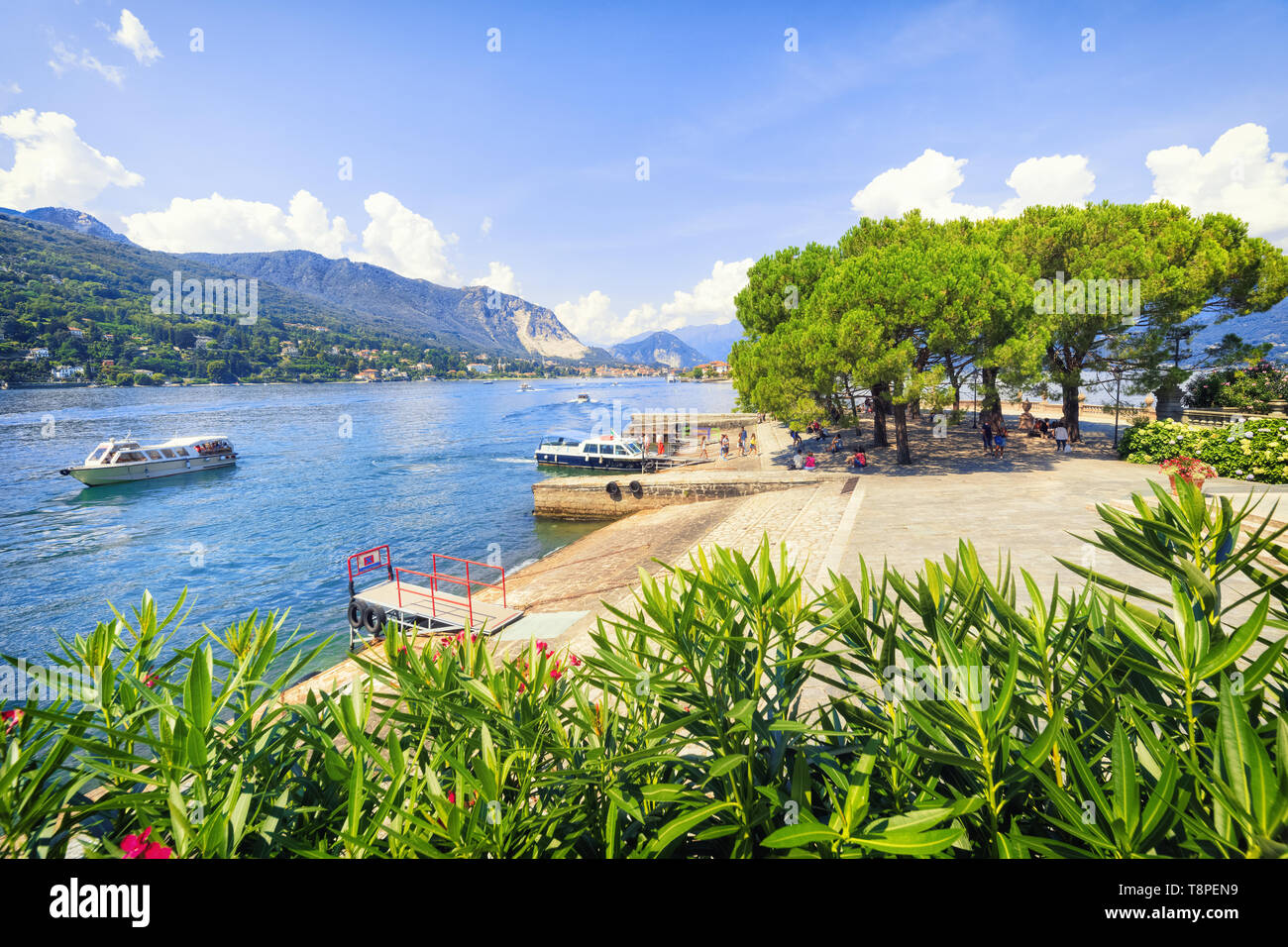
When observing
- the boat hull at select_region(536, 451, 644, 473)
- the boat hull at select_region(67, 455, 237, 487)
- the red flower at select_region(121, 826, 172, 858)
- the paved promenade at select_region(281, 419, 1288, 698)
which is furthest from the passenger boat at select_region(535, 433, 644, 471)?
the red flower at select_region(121, 826, 172, 858)

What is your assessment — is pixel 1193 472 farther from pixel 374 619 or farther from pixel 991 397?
pixel 991 397

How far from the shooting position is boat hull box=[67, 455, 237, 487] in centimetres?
3331

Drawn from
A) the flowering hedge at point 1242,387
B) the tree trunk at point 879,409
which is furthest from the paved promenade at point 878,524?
the flowering hedge at point 1242,387

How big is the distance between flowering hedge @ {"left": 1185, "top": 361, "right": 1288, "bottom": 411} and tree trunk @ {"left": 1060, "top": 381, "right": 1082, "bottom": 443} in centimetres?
402

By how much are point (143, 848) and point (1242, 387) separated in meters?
30.8

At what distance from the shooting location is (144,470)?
35.8m

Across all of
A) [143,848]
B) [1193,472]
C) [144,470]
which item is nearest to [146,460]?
[144,470]

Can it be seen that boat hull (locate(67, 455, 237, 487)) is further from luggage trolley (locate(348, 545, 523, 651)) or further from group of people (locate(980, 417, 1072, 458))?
A: group of people (locate(980, 417, 1072, 458))

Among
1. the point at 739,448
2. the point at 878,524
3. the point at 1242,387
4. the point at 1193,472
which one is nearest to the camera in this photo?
the point at 1193,472

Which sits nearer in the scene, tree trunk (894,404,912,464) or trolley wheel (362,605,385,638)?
trolley wheel (362,605,385,638)

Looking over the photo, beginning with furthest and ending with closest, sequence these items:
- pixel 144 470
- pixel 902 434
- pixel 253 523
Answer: pixel 144 470 < pixel 253 523 < pixel 902 434
